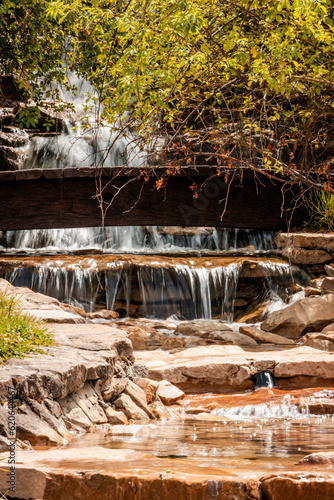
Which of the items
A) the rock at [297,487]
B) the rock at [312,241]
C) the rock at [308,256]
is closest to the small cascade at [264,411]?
the rock at [297,487]

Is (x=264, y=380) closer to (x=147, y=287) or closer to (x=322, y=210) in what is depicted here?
(x=147, y=287)

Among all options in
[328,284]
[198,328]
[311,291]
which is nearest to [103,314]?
[198,328]

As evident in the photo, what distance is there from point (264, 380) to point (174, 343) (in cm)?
273

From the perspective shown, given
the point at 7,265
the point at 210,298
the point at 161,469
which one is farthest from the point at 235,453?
the point at 7,265

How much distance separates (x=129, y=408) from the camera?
477 centimetres

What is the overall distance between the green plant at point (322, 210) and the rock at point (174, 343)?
4981 millimetres

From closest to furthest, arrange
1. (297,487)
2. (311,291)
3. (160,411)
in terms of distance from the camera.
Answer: (297,487) → (160,411) → (311,291)

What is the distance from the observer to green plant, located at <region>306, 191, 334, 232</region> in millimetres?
12617

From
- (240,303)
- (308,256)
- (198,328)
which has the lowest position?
(198,328)

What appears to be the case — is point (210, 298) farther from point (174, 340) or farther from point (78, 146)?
point (78, 146)

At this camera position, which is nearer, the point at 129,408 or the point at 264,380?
the point at 129,408

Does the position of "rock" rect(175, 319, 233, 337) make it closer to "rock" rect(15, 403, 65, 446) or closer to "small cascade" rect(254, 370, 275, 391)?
"small cascade" rect(254, 370, 275, 391)

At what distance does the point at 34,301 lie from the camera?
26.5ft

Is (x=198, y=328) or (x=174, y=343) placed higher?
(x=198, y=328)
